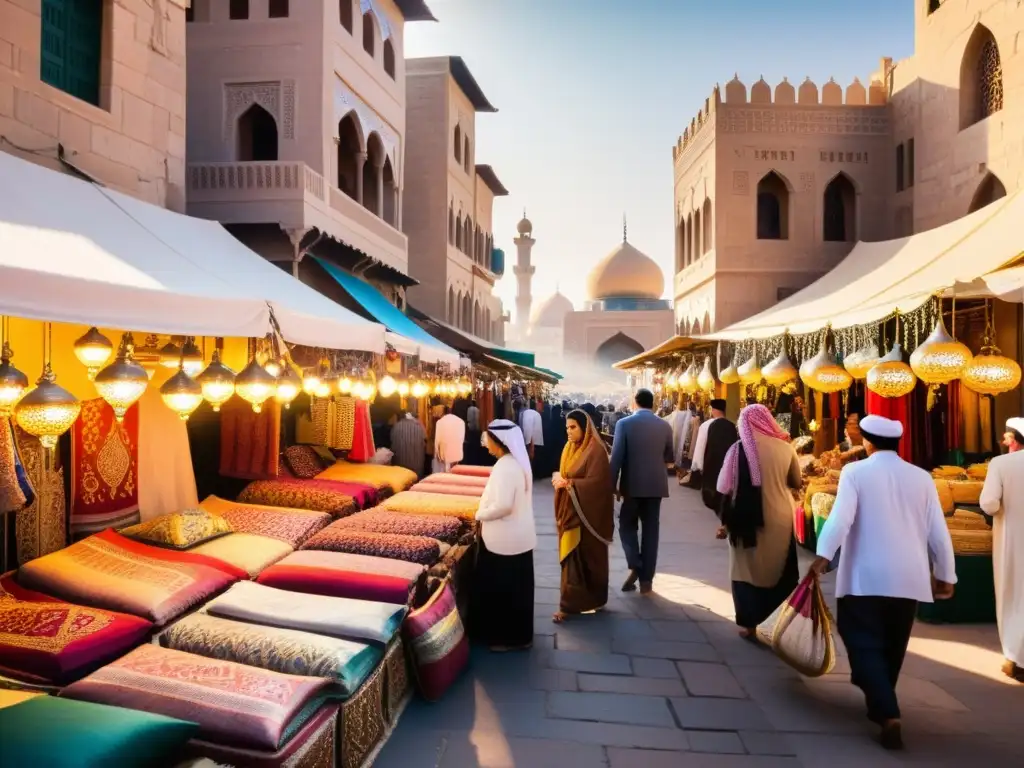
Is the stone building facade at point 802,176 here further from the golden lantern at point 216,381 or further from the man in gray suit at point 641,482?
the golden lantern at point 216,381

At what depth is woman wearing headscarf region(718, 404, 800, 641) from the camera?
15.1 ft

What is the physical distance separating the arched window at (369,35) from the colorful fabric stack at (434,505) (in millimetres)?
8065

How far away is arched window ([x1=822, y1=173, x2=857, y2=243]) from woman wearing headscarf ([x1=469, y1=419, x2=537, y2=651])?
12690 mm

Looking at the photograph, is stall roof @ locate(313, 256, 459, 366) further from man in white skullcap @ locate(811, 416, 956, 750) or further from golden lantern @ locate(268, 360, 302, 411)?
man in white skullcap @ locate(811, 416, 956, 750)

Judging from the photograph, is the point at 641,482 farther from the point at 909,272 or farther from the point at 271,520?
the point at 909,272

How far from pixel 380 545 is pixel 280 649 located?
1.44 m

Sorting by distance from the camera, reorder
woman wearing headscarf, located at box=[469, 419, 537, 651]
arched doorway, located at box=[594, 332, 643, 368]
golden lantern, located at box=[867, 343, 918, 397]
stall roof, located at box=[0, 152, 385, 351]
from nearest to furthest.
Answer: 1. stall roof, located at box=[0, 152, 385, 351]
2. woman wearing headscarf, located at box=[469, 419, 537, 651]
3. golden lantern, located at box=[867, 343, 918, 397]
4. arched doorway, located at box=[594, 332, 643, 368]

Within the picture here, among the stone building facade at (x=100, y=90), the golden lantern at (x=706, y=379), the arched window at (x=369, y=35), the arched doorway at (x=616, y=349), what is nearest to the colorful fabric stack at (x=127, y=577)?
the stone building facade at (x=100, y=90)

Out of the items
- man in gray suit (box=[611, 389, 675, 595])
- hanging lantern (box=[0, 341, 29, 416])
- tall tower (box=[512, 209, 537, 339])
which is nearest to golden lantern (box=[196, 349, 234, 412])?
hanging lantern (box=[0, 341, 29, 416])

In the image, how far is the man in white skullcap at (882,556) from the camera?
3.39 metres

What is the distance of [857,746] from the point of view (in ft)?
10.8

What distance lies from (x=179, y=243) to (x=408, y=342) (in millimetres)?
1951

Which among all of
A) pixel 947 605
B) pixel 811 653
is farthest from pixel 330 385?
pixel 947 605

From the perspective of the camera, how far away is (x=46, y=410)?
269cm
